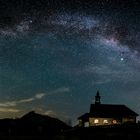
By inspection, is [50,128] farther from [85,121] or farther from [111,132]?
[111,132]

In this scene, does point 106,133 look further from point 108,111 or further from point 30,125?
point 108,111

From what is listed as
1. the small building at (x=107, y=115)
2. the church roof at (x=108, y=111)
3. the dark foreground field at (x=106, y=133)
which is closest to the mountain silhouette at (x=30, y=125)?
the small building at (x=107, y=115)

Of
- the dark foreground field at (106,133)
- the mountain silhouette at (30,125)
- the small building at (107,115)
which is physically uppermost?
the small building at (107,115)

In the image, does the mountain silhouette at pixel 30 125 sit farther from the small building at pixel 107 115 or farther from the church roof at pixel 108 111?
the church roof at pixel 108 111

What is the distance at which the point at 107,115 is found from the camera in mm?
60438

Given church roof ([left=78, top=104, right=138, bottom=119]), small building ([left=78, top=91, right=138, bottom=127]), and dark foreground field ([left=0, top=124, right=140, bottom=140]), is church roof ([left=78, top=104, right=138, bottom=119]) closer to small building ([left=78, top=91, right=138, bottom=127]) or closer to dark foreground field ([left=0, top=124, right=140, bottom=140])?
small building ([left=78, top=91, right=138, bottom=127])

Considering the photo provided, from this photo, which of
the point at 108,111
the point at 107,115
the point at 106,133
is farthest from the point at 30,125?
the point at 106,133

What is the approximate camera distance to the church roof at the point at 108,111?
60.6 meters

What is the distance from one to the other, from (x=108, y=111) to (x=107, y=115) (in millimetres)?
1235

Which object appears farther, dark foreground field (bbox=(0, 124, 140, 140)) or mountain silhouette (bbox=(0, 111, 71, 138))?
mountain silhouette (bbox=(0, 111, 71, 138))

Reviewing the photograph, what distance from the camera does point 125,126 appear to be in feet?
49.1

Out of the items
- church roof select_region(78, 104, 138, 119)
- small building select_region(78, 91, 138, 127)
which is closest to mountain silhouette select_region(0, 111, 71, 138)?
small building select_region(78, 91, 138, 127)

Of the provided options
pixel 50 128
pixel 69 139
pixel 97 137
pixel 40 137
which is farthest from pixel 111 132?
pixel 50 128

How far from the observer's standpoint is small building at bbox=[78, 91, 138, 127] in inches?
2370
